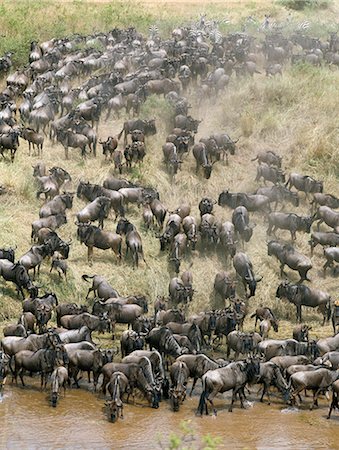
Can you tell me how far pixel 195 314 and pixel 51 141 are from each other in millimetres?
8761

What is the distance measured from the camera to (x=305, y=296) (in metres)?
19.5

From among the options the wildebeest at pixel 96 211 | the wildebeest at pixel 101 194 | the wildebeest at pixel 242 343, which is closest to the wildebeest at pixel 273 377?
the wildebeest at pixel 242 343

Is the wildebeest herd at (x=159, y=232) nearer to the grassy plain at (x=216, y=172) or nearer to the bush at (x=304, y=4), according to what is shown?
the grassy plain at (x=216, y=172)

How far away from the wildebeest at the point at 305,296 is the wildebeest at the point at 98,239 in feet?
13.5

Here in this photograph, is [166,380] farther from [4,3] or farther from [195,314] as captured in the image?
[4,3]

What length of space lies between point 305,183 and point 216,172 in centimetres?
269

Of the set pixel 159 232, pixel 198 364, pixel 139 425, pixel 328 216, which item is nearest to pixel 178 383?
pixel 198 364

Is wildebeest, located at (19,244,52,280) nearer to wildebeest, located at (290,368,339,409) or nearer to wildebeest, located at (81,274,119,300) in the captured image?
wildebeest, located at (81,274,119,300)

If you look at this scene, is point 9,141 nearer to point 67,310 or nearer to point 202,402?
point 67,310

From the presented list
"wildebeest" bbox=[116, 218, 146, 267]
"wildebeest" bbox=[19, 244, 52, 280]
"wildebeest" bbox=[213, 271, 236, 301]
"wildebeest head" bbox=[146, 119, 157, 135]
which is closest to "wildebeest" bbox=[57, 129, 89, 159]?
"wildebeest head" bbox=[146, 119, 157, 135]

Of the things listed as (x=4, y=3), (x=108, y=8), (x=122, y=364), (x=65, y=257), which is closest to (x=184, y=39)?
(x=108, y=8)

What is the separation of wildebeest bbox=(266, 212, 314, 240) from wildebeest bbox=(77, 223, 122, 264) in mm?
4312

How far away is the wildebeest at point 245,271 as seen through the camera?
19.9 m

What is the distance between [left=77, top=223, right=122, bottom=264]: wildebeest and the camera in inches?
798
